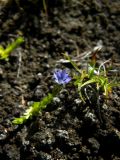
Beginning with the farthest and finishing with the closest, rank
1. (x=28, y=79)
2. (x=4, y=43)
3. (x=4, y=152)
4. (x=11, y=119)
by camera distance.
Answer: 1. (x=4, y=43)
2. (x=28, y=79)
3. (x=11, y=119)
4. (x=4, y=152)

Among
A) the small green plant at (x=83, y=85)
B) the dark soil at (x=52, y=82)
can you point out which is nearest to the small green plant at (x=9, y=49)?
the dark soil at (x=52, y=82)

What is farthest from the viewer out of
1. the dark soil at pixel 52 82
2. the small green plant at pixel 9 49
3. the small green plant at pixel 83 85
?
the small green plant at pixel 9 49

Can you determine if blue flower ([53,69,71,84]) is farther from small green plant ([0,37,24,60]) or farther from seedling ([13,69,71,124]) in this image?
small green plant ([0,37,24,60])

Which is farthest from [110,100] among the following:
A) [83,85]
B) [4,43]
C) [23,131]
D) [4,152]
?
[4,43]

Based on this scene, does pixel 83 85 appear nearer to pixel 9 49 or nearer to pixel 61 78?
pixel 61 78

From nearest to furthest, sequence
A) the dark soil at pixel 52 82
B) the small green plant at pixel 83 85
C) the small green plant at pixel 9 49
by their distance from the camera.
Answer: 1. the dark soil at pixel 52 82
2. the small green plant at pixel 83 85
3. the small green plant at pixel 9 49

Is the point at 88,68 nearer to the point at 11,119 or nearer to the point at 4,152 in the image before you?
the point at 11,119

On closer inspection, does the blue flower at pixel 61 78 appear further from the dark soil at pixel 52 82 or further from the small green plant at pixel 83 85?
the dark soil at pixel 52 82

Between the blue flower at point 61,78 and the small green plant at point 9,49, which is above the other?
the small green plant at point 9,49

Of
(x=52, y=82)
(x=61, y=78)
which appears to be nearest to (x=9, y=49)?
(x=52, y=82)
